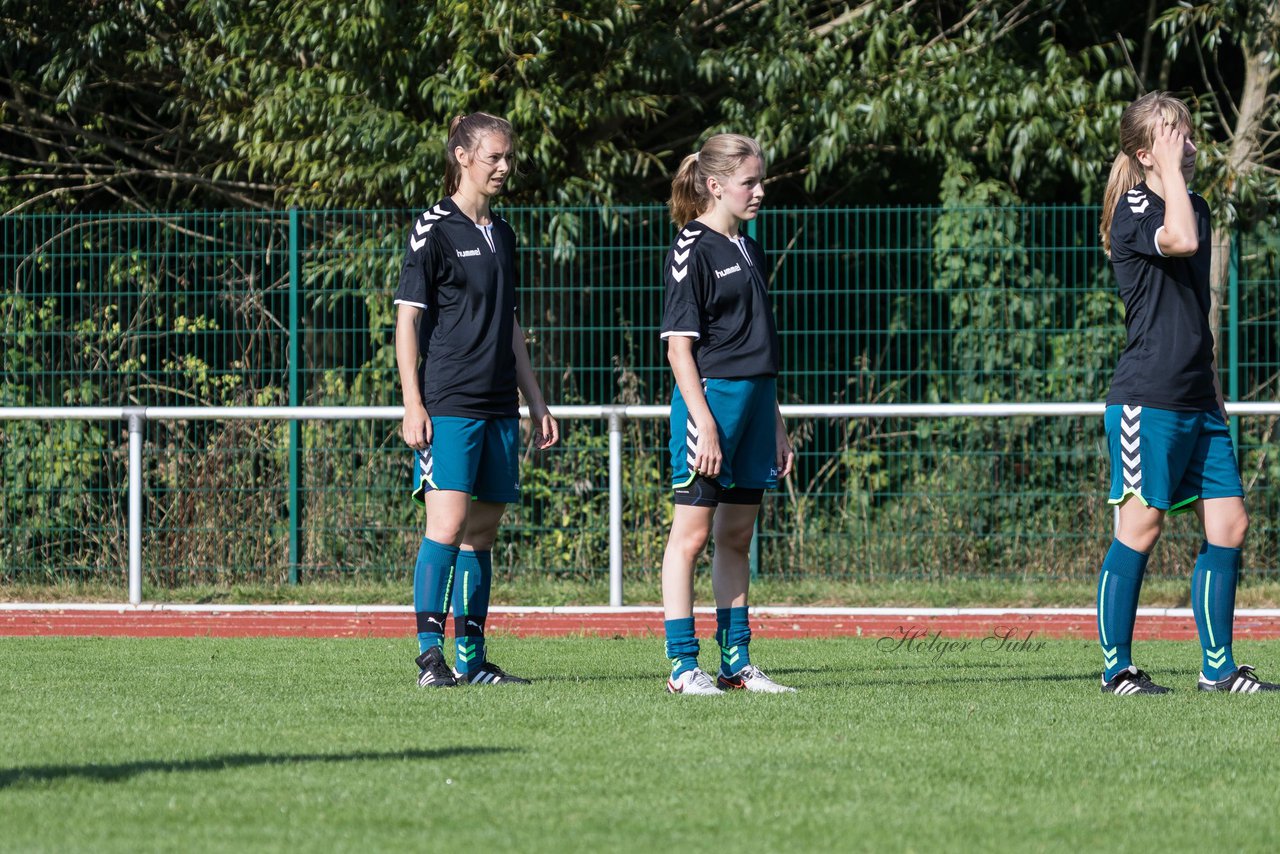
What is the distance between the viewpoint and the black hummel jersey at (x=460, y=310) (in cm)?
635

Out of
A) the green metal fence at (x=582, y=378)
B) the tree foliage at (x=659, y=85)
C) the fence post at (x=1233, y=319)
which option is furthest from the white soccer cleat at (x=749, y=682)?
the tree foliage at (x=659, y=85)

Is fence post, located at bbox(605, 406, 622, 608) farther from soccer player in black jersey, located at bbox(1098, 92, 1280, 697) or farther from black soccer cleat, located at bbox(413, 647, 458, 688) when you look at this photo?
soccer player in black jersey, located at bbox(1098, 92, 1280, 697)

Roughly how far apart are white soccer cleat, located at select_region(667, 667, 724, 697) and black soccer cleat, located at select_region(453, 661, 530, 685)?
62cm

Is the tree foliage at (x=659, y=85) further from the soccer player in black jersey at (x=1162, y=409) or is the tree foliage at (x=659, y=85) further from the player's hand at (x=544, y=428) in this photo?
the soccer player in black jersey at (x=1162, y=409)

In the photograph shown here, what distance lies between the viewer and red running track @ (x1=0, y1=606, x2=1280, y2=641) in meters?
8.96

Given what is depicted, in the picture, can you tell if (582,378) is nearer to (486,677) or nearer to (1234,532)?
(486,677)

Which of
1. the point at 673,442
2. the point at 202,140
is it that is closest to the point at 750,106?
the point at 202,140

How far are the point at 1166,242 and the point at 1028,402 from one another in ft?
15.6

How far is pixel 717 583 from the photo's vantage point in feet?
20.9

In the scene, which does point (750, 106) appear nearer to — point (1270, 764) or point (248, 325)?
point (248, 325)

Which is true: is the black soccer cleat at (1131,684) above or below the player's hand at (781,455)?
below

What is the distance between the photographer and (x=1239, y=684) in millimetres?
6242

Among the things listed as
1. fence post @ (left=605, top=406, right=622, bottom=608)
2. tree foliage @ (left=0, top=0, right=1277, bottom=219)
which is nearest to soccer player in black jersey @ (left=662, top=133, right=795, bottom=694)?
fence post @ (left=605, top=406, right=622, bottom=608)

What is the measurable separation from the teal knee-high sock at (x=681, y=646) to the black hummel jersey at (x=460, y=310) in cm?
97
